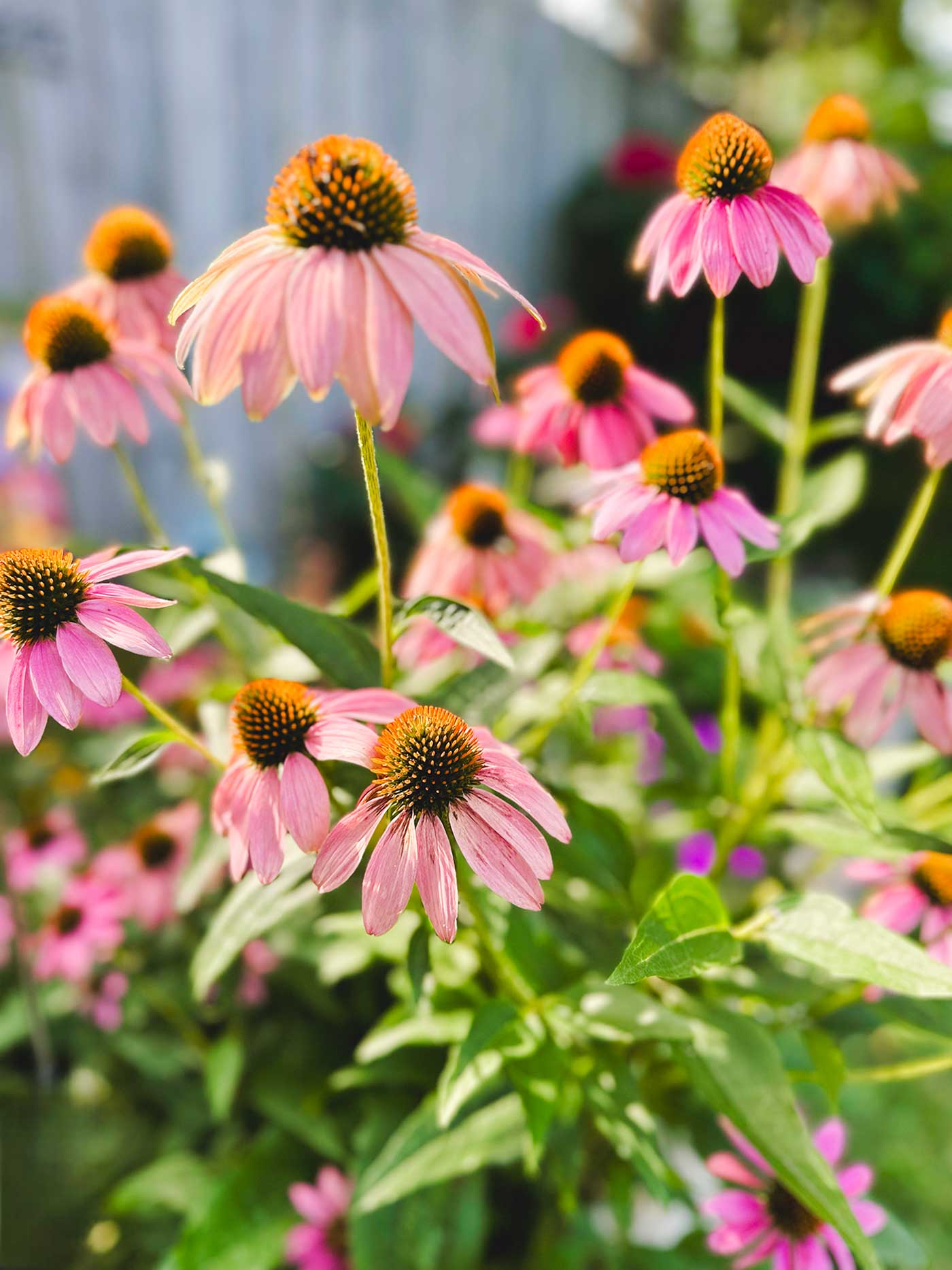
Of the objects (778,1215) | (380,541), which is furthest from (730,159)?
(778,1215)

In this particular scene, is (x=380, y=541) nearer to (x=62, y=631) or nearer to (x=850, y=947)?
Answer: (x=62, y=631)

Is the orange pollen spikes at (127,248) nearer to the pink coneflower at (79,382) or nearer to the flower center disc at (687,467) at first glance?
the pink coneflower at (79,382)

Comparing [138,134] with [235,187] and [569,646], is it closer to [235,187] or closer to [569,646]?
[235,187]

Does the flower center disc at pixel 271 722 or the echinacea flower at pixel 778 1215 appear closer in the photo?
the flower center disc at pixel 271 722

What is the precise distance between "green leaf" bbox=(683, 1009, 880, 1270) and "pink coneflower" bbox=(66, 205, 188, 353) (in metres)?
0.55

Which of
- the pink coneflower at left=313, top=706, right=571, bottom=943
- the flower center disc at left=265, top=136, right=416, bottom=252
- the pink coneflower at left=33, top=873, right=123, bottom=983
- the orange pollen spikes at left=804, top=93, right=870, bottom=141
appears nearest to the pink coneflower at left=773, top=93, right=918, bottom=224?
the orange pollen spikes at left=804, top=93, right=870, bottom=141

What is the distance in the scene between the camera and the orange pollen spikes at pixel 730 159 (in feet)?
1.49

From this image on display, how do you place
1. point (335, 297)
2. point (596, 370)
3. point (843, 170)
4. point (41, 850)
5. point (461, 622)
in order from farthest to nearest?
point (41, 850)
point (843, 170)
point (596, 370)
point (461, 622)
point (335, 297)

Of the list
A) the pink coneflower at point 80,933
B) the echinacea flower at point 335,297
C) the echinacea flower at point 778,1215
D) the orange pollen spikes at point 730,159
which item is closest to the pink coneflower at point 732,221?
the orange pollen spikes at point 730,159

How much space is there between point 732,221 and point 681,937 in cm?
34

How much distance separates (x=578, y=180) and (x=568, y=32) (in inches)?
17.3

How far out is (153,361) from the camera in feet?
1.84

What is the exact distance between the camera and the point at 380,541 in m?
0.43

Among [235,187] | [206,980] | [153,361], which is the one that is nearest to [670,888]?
[206,980]
